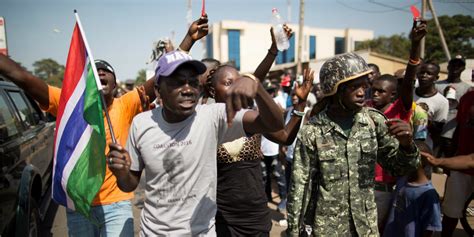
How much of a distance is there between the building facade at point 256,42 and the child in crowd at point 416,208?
48061mm

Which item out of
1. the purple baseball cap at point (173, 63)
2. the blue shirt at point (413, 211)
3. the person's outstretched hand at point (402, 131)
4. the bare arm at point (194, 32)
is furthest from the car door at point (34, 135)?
the blue shirt at point (413, 211)

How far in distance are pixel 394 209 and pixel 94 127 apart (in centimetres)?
263

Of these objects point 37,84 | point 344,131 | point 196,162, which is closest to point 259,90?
point 196,162

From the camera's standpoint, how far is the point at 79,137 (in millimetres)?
2090

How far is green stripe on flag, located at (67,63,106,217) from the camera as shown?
2.00m

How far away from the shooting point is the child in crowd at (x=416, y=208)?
9.46 ft

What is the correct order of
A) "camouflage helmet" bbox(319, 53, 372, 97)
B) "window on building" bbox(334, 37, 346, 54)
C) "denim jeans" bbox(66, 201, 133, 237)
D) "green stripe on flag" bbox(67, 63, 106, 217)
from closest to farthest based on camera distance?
1. "green stripe on flag" bbox(67, 63, 106, 217)
2. "camouflage helmet" bbox(319, 53, 372, 97)
3. "denim jeans" bbox(66, 201, 133, 237)
4. "window on building" bbox(334, 37, 346, 54)

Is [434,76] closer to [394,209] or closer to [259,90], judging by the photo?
[394,209]

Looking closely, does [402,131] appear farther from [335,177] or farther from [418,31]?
[418,31]

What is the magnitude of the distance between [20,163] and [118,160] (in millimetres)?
2228

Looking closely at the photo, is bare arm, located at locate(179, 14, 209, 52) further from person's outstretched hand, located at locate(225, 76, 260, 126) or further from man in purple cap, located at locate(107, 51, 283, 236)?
person's outstretched hand, located at locate(225, 76, 260, 126)

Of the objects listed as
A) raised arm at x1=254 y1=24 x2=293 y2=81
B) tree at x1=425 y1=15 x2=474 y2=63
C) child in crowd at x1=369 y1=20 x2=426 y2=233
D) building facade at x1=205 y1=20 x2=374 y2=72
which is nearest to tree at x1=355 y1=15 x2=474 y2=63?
tree at x1=425 y1=15 x2=474 y2=63

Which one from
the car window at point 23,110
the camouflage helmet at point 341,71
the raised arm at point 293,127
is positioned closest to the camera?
the camouflage helmet at point 341,71

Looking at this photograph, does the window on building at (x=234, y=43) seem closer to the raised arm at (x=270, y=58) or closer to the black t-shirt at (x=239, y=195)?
the raised arm at (x=270, y=58)
